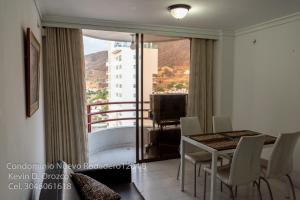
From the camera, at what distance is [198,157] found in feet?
10.9

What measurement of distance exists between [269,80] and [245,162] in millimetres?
1804

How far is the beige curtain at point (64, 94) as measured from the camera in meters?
3.51

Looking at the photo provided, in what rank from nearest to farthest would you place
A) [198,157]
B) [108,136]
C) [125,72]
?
[198,157], [125,72], [108,136]

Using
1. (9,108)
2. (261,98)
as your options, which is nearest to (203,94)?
(261,98)

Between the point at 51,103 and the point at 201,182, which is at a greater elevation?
the point at 51,103

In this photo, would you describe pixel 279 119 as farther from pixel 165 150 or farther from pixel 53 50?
pixel 53 50

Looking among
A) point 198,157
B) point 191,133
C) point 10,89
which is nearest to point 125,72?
point 191,133

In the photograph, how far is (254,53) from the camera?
404 centimetres

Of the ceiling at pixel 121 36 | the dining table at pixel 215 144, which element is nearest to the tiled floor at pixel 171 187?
the dining table at pixel 215 144

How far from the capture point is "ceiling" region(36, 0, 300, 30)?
2.81 metres

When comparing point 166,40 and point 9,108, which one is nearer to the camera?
point 9,108

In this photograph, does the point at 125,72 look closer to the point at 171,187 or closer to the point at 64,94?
the point at 64,94

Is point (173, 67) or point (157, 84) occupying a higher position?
point (173, 67)

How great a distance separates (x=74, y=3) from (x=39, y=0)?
1.28 ft
